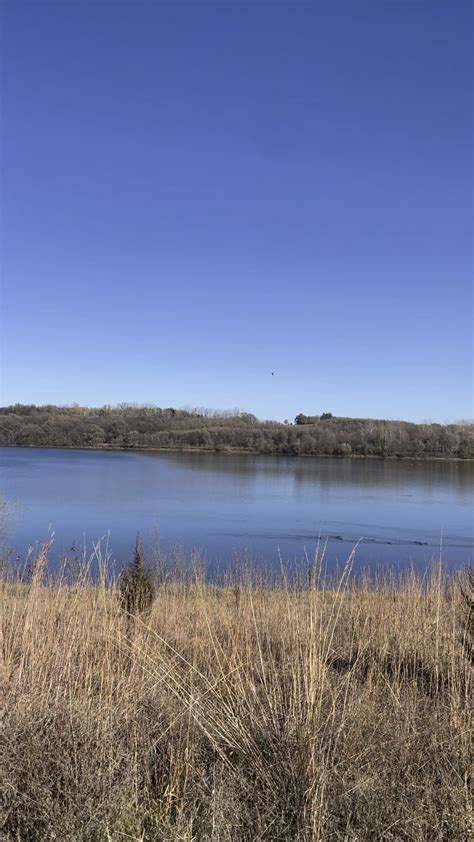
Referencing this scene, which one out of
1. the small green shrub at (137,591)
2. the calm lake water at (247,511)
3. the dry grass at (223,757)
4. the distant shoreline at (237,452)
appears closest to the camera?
the dry grass at (223,757)

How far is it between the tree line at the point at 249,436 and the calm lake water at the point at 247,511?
97.9 ft

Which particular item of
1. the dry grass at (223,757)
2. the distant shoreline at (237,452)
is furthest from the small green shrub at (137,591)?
the distant shoreline at (237,452)

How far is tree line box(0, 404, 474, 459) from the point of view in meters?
91.0

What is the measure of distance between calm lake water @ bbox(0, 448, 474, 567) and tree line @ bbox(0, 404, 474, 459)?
29836 mm

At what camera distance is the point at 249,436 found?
3967 inches

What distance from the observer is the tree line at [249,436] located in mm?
91000

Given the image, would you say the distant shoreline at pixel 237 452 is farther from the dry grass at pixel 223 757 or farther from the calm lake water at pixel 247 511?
the dry grass at pixel 223 757

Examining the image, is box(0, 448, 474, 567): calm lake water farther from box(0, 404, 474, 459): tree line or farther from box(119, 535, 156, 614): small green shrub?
box(0, 404, 474, 459): tree line

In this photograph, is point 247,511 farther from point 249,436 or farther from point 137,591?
point 249,436

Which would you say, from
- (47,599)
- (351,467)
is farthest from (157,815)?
(351,467)

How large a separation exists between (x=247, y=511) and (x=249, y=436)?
67.4 metres

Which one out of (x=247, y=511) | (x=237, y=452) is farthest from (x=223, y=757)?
(x=237, y=452)

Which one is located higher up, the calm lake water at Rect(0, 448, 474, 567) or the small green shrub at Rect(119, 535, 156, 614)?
the small green shrub at Rect(119, 535, 156, 614)

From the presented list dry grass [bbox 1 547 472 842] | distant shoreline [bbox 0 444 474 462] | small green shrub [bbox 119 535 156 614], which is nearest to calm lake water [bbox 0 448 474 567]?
small green shrub [bbox 119 535 156 614]
